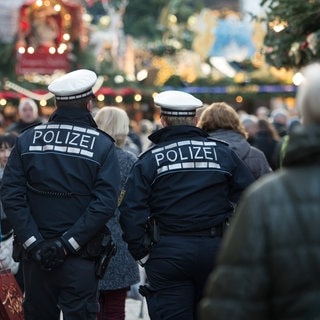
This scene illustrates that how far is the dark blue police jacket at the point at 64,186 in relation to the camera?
6730 millimetres

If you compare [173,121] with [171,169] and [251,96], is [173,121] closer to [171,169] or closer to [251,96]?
[171,169]

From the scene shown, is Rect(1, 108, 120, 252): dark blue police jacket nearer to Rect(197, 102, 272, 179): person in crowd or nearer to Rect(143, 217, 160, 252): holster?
Rect(143, 217, 160, 252): holster

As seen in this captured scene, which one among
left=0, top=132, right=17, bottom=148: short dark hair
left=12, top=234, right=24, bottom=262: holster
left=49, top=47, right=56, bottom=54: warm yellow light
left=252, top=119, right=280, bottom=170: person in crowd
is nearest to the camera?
left=12, top=234, right=24, bottom=262: holster

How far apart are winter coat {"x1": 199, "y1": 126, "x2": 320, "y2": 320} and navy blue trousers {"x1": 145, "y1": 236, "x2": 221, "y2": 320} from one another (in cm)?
274

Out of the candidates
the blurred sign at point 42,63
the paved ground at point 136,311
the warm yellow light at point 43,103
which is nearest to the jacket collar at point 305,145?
the paved ground at point 136,311

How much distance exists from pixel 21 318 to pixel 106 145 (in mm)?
1671

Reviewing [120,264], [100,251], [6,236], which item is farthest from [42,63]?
[100,251]

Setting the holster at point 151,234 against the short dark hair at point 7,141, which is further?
the short dark hair at point 7,141

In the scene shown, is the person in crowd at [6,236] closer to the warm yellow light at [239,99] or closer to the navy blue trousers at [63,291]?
the navy blue trousers at [63,291]

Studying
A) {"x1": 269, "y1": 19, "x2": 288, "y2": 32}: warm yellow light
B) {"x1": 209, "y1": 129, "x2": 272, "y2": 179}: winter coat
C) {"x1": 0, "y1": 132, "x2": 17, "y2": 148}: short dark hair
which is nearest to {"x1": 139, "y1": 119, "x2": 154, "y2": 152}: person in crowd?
{"x1": 269, "y1": 19, "x2": 288, "y2": 32}: warm yellow light

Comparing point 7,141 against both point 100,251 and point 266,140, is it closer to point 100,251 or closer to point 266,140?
point 100,251

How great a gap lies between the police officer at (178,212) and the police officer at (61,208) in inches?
7.2

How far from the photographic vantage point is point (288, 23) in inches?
464

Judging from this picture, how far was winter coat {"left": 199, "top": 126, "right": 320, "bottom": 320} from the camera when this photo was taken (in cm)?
381
